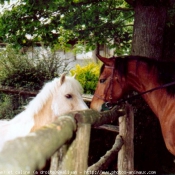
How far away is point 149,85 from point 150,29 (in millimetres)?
2139

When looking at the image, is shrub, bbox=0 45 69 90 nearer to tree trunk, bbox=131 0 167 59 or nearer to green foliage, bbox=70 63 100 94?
green foliage, bbox=70 63 100 94

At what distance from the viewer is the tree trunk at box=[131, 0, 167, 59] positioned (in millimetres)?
5137

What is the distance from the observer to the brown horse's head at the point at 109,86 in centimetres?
356

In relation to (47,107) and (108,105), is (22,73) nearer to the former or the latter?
(108,105)

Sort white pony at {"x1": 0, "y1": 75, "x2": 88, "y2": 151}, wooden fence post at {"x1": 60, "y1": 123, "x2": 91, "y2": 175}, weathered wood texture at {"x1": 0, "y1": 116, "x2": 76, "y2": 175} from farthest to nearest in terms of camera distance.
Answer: white pony at {"x1": 0, "y1": 75, "x2": 88, "y2": 151}
wooden fence post at {"x1": 60, "y1": 123, "x2": 91, "y2": 175}
weathered wood texture at {"x1": 0, "y1": 116, "x2": 76, "y2": 175}

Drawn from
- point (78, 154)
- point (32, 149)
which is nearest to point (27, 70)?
point (78, 154)

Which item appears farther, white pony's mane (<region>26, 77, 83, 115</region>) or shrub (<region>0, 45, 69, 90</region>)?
shrub (<region>0, 45, 69, 90</region>)

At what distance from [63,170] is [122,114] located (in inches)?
73.9

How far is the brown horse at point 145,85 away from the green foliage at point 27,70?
3.19 metres

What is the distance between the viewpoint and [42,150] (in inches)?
38.7

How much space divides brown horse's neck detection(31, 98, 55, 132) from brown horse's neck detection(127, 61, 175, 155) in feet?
3.84

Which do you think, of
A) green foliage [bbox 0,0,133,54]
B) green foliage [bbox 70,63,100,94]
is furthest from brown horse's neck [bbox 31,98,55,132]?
green foliage [bbox 70,63,100,94]

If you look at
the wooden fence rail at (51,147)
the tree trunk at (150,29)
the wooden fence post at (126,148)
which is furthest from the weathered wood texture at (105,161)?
the tree trunk at (150,29)

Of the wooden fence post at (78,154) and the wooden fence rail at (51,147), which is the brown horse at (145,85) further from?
the wooden fence post at (78,154)
